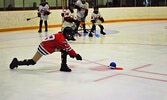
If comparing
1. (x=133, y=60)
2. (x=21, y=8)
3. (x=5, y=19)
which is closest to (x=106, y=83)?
(x=133, y=60)

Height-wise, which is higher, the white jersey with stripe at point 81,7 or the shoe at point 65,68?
the white jersey with stripe at point 81,7

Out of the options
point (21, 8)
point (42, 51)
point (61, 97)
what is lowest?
point (61, 97)

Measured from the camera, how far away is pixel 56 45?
4676mm

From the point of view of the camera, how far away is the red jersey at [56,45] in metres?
4.61

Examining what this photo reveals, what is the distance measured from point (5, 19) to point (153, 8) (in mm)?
9509

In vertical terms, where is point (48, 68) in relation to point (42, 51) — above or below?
below

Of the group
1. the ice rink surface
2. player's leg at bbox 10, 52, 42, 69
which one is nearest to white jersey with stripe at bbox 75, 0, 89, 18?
the ice rink surface

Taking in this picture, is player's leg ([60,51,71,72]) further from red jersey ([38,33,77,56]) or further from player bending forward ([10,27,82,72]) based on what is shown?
red jersey ([38,33,77,56])

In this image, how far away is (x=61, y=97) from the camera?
3.50 m

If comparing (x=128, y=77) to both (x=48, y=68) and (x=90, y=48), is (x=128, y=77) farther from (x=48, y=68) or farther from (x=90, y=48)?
(x=90, y=48)

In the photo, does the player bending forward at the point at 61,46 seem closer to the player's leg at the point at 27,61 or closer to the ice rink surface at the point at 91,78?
the player's leg at the point at 27,61

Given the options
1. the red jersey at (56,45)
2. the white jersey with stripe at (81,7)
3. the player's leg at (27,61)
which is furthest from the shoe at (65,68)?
the white jersey with stripe at (81,7)

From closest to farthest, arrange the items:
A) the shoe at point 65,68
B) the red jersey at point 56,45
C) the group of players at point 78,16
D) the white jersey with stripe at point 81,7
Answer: the red jersey at point 56,45
the shoe at point 65,68
the group of players at point 78,16
the white jersey with stripe at point 81,7

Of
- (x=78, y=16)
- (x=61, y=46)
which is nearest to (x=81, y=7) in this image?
(x=78, y=16)
